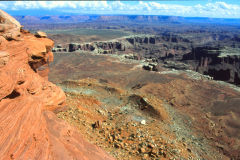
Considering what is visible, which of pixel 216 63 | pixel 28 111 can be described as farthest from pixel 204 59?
pixel 28 111

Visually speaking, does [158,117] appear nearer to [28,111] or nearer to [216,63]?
[28,111]

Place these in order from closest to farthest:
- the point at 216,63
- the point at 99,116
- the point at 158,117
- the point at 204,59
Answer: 1. the point at 99,116
2. the point at 158,117
3. the point at 216,63
4. the point at 204,59

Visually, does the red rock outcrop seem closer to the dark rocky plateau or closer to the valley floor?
the valley floor

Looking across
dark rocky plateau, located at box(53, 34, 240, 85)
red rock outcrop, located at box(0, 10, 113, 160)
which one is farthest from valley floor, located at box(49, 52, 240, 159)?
dark rocky plateau, located at box(53, 34, 240, 85)

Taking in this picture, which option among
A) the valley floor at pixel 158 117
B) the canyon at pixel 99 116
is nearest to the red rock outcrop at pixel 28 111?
the canyon at pixel 99 116

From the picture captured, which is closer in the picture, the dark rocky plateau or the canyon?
the canyon

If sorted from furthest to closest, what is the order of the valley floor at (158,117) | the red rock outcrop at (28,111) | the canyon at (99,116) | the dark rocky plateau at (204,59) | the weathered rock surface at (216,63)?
the dark rocky plateau at (204,59), the weathered rock surface at (216,63), the valley floor at (158,117), the canyon at (99,116), the red rock outcrop at (28,111)

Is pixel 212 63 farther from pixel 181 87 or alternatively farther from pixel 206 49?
pixel 181 87

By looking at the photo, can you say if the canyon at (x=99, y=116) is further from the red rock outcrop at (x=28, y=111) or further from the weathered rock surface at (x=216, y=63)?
the weathered rock surface at (x=216, y=63)
